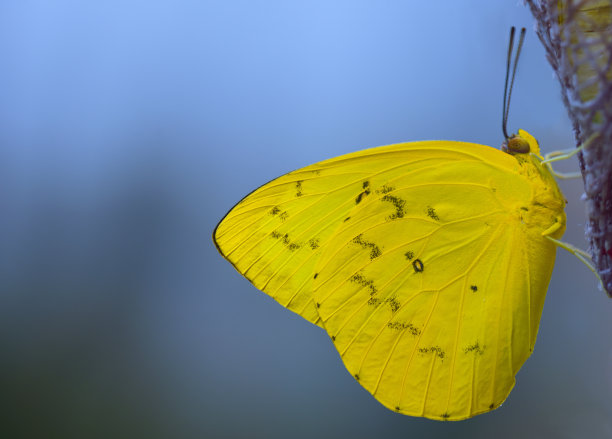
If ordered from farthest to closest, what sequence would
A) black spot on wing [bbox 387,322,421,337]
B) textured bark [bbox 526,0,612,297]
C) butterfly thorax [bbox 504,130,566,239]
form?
black spot on wing [bbox 387,322,421,337]
butterfly thorax [bbox 504,130,566,239]
textured bark [bbox 526,0,612,297]

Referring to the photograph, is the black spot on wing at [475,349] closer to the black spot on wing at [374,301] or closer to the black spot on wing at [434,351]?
the black spot on wing at [434,351]

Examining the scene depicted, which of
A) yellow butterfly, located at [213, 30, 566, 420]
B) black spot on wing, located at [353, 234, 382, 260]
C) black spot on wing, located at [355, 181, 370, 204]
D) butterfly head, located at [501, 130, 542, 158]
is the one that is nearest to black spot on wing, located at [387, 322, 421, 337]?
yellow butterfly, located at [213, 30, 566, 420]

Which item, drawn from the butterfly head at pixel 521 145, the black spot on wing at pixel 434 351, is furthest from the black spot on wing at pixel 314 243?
the butterfly head at pixel 521 145

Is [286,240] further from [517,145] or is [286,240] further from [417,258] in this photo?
[517,145]

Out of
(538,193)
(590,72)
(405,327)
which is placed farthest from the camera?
(405,327)

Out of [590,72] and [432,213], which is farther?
[432,213]

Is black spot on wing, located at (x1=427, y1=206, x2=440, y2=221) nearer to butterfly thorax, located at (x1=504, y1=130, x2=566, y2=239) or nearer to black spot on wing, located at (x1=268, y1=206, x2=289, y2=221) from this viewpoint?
butterfly thorax, located at (x1=504, y1=130, x2=566, y2=239)

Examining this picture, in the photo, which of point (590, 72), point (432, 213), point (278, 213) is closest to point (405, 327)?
point (432, 213)

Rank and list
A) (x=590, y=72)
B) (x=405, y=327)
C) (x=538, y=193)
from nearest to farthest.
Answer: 1. (x=590, y=72)
2. (x=538, y=193)
3. (x=405, y=327)
